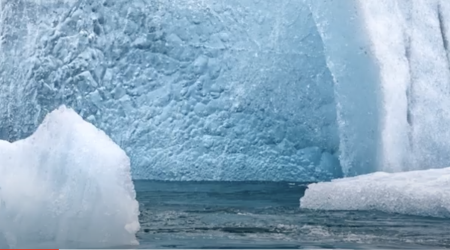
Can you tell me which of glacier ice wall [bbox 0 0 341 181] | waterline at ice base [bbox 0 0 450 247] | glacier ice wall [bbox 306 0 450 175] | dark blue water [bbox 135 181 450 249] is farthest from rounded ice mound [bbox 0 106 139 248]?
glacier ice wall [bbox 0 0 341 181]

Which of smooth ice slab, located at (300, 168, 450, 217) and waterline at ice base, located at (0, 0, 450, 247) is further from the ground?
waterline at ice base, located at (0, 0, 450, 247)

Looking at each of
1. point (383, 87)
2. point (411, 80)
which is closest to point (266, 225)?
point (383, 87)

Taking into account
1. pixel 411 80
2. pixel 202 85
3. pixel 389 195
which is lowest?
pixel 389 195

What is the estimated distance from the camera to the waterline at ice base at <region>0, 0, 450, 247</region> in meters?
8.82

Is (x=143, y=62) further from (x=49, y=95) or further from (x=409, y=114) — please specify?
(x=409, y=114)

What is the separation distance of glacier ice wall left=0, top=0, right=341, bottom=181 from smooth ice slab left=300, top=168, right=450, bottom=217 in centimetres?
248

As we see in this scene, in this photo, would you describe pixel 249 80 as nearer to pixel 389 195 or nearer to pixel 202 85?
pixel 202 85

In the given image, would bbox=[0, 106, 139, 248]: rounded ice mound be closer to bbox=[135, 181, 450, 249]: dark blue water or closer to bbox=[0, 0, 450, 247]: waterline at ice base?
bbox=[135, 181, 450, 249]: dark blue water

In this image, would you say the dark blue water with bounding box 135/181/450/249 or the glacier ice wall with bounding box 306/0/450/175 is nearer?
the dark blue water with bounding box 135/181/450/249

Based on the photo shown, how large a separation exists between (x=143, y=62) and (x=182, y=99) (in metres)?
0.57

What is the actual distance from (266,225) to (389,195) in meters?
1.16

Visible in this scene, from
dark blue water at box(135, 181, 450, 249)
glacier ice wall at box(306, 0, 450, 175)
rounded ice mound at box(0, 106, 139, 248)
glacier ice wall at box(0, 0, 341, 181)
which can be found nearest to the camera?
rounded ice mound at box(0, 106, 139, 248)

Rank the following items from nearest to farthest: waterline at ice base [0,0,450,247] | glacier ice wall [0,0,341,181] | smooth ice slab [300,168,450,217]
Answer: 1. smooth ice slab [300,168,450,217]
2. waterline at ice base [0,0,450,247]
3. glacier ice wall [0,0,341,181]

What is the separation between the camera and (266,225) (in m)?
5.72
